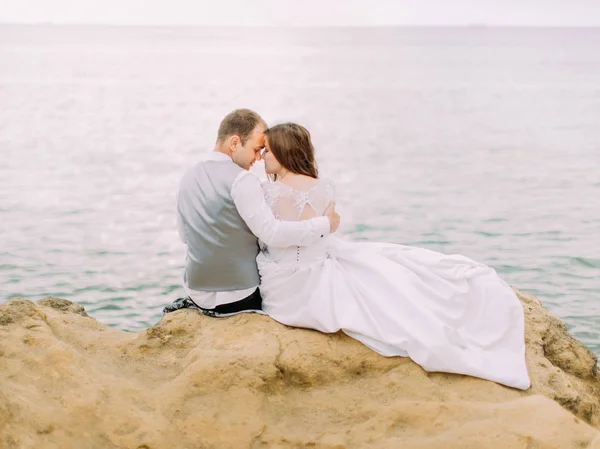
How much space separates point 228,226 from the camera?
173 inches

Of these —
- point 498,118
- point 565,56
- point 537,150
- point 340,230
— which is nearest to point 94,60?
point 565,56

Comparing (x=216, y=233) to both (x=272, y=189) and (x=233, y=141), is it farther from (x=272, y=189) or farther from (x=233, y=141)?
(x=233, y=141)

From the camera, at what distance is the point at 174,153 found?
67.5ft

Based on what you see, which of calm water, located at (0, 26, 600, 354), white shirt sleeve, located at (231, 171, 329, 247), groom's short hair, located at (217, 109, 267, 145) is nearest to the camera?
white shirt sleeve, located at (231, 171, 329, 247)

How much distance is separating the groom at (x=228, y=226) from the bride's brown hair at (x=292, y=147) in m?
0.14

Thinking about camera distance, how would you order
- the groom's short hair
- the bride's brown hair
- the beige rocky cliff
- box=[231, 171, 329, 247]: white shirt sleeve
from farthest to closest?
the groom's short hair < the bride's brown hair < box=[231, 171, 329, 247]: white shirt sleeve < the beige rocky cliff

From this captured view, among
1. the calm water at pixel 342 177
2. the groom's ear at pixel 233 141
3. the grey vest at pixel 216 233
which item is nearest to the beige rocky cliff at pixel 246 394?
the grey vest at pixel 216 233

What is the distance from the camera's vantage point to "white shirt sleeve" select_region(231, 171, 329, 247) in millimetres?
4258

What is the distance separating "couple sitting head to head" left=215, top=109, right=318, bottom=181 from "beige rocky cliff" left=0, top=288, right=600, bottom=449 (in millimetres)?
891

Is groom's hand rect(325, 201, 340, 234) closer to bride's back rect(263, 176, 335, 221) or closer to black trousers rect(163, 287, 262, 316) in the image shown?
bride's back rect(263, 176, 335, 221)

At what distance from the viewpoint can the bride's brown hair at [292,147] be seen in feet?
14.3

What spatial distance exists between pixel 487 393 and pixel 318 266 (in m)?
1.17

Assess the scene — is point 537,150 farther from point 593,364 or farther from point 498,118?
point 593,364

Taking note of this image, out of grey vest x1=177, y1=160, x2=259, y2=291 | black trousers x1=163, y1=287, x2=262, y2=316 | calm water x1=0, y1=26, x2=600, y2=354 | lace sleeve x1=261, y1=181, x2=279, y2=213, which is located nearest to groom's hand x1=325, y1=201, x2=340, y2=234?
lace sleeve x1=261, y1=181, x2=279, y2=213
